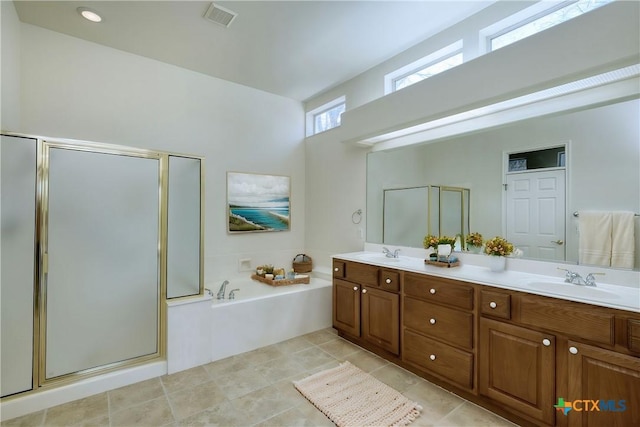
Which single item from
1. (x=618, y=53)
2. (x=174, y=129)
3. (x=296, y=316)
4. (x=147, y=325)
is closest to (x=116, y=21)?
(x=174, y=129)

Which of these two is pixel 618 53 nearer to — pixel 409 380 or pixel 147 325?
pixel 409 380

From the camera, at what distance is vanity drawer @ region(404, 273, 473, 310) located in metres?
2.19

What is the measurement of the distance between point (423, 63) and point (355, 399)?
10.7 feet

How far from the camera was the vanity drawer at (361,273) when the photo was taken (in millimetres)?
2928

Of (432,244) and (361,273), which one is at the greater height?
(432,244)

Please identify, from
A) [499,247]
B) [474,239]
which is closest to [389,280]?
[474,239]

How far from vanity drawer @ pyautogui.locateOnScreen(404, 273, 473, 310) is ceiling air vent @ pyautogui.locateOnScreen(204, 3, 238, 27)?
276 centimetres

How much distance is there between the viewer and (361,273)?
307 cm

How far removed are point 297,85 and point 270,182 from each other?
139 centimetres

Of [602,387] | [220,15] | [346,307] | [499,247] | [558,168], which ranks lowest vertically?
[346,307]

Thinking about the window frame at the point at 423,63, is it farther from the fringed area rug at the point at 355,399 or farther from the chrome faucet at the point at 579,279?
the fringed area rug at the point at 355,399

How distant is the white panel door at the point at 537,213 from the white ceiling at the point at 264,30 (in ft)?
5.13

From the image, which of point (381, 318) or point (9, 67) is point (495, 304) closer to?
point (381, 318)

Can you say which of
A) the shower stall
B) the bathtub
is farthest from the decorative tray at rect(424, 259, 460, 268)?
the shower stall
